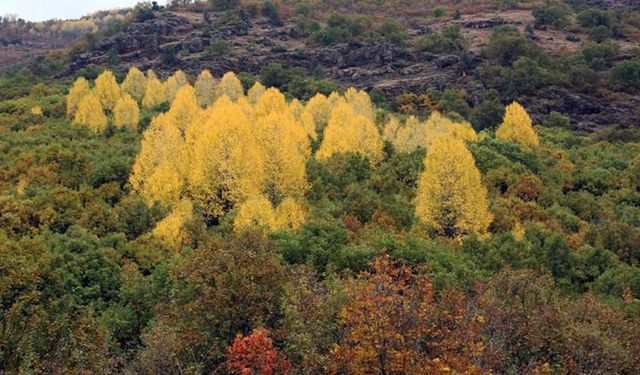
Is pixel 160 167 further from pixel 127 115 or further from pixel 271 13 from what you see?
pixel 271 13

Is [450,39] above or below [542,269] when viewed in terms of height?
above

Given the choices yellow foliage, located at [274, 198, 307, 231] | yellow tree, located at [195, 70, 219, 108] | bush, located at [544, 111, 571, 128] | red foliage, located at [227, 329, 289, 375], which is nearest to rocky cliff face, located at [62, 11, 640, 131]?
bush, located at [544, 111, 571, 128]

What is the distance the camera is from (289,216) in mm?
41938

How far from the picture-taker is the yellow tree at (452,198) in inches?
1720

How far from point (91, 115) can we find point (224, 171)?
3216 cm

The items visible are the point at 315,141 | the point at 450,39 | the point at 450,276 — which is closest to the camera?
the point at 450,276

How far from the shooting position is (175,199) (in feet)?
152

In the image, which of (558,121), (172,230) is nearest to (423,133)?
(172,230)

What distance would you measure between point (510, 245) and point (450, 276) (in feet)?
29.9

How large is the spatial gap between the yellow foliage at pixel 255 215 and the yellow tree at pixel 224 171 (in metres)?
4.65

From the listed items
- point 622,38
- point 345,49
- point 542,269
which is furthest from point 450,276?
point 622,38

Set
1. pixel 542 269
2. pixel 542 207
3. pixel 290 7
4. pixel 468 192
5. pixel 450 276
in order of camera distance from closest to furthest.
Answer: pixel 450 276
pixel 542 269
pixel 468 192
pixel 542 207
pixel 290 7

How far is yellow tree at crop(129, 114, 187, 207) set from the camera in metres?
46.4

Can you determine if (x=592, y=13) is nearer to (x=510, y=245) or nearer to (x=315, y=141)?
(x=315, y=141)
